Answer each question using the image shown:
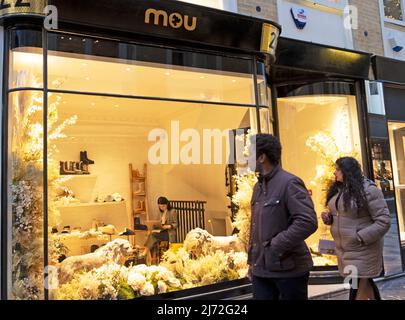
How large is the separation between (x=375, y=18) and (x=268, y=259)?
6.34 metres

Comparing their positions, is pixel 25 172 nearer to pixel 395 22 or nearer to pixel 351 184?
pixel 351 184

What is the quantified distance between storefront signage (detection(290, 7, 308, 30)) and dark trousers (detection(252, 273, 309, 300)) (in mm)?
4711

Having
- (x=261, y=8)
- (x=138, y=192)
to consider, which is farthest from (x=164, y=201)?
(x=261, y=8)

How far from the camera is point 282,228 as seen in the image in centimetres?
259

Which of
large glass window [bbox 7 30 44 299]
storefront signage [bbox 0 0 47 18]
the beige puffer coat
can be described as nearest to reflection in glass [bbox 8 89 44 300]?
large glass window [bbox 7 30 44 299]

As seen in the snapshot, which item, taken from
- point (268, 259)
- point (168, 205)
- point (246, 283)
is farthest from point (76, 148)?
point (268, 259)

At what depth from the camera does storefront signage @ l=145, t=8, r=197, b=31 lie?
4372 millimetres

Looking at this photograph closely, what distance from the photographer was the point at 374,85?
650 cm

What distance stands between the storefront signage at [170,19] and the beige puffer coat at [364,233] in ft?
9.22

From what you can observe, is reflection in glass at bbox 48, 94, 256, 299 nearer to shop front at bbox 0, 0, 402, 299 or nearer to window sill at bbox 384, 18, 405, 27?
shop front at bbox 0, 0, 402, 299

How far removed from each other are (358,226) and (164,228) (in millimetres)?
3937

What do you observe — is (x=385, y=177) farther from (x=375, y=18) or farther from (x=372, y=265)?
(x=372, y=265)

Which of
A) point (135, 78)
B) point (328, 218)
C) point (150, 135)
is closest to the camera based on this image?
point (328, 218)

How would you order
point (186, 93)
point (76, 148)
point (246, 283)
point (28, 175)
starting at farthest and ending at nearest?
point (76, 148)
point (186, 93)
point (246, 283)
point (28, 175)
